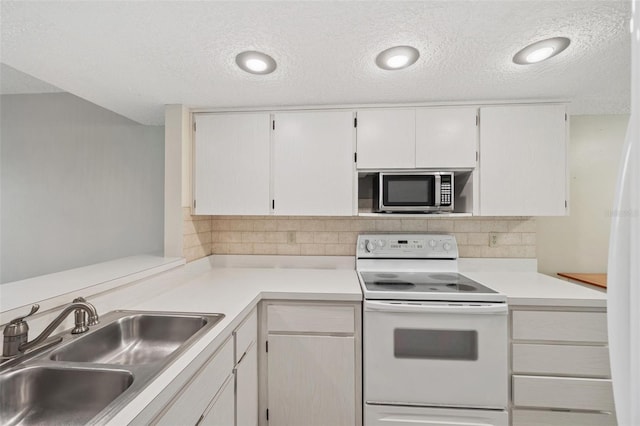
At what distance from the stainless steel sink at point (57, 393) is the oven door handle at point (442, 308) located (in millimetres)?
1196

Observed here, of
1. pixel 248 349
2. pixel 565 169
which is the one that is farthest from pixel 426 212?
A: pixel 248 349

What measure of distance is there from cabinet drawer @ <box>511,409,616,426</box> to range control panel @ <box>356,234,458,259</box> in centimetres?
99

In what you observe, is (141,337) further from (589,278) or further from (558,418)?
(589,278)

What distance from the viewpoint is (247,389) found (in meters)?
1.53

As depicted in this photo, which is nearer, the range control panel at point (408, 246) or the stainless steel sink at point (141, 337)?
the stainless steel sink at point (141, 337)

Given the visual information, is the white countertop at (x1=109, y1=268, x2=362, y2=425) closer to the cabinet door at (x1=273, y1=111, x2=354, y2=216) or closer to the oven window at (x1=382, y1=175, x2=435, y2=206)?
the cabinet door at (x1=273, y1=111, x2=354, y2=216)

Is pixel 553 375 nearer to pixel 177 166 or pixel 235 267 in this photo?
pixel 235 267

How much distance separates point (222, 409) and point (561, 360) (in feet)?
5.82

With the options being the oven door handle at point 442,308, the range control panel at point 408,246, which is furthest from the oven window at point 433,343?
the range control panel at point 408,246

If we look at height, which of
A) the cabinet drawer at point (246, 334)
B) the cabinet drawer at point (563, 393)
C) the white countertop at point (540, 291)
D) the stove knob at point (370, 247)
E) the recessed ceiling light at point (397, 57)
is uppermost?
the recessed ceiling light at point (397, 57)

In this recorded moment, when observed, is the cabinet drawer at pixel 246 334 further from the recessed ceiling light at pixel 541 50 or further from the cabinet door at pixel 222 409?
the recessed ceiling light at pixel 541 50

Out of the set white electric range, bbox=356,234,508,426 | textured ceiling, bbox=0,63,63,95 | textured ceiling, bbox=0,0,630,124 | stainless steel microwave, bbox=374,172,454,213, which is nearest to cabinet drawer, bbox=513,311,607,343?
white electric range, bbox=356,234,508,426

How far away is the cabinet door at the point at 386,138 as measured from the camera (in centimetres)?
201

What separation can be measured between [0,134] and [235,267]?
237cm
